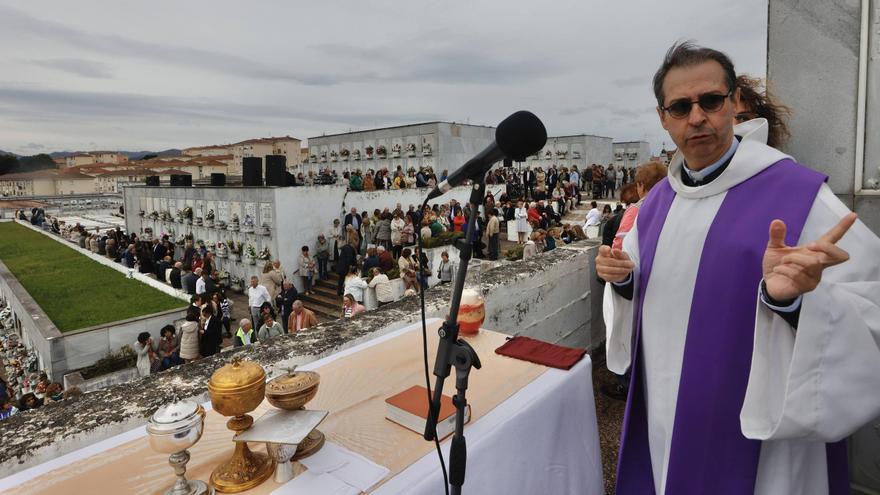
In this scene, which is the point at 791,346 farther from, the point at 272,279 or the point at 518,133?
the point at 272,279

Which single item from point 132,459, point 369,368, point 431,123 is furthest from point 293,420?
point 431,123

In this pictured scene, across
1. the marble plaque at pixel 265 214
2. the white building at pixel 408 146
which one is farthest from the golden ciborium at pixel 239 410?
the white building at pixel 408 146

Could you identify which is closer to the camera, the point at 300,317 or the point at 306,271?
the point at 300,317

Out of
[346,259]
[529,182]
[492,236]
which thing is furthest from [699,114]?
[529,182]

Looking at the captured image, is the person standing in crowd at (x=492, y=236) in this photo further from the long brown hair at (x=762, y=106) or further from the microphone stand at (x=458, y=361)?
the microphone stand at (x=458, y=361)

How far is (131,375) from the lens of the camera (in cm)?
1090

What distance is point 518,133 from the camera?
1.54 metres

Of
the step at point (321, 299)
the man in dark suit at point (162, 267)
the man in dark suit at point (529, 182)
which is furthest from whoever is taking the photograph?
the man in dark suit at point (529, 182)

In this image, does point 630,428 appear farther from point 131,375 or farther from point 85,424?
point 131,375

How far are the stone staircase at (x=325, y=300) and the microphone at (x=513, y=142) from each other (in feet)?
48.4

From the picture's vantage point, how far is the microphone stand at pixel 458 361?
157 centimetres

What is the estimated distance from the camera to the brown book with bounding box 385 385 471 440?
1.91 meters

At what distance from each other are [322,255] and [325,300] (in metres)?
2.64

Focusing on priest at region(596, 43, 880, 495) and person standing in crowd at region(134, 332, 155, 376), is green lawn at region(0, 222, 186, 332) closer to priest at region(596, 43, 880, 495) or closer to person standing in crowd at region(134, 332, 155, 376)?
person standing in crowd at region(134, 332, 155, 376)
